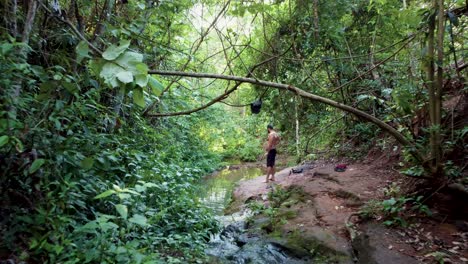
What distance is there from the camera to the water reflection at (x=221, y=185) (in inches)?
376

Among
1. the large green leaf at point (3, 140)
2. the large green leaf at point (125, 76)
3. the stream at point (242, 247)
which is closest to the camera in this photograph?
the large green leaf at point (125, 76)

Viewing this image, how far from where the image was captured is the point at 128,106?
17.9 feet

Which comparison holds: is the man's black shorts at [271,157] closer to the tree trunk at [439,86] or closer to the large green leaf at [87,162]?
the tree trunk at [439,86]

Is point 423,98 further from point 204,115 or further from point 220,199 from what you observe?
point 204,115

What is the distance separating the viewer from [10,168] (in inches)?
109

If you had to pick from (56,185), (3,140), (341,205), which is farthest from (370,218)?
(3,140)

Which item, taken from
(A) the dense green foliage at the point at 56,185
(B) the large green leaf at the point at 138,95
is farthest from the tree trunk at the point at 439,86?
(B) the large green leaf at the point at 138,95

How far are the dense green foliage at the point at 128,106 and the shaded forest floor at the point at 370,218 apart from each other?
464mm

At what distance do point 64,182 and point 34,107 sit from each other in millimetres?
823

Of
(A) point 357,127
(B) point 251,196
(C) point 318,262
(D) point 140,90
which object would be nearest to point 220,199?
(B) point 251,196

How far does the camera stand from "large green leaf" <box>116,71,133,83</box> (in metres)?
1.70

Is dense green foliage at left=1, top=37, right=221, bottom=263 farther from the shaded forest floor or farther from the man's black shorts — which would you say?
the man's black shorts

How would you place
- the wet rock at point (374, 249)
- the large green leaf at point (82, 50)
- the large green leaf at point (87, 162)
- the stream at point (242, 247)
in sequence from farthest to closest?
the stream at point (242, 247) < the wet rock at point (374, 249) < the large green leaf at point (87, 162) < the large green leaf at point (82, 50)

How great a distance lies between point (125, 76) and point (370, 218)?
16.0ft
